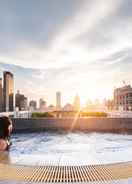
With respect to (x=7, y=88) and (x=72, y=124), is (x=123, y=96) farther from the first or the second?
(x=72, y=124)

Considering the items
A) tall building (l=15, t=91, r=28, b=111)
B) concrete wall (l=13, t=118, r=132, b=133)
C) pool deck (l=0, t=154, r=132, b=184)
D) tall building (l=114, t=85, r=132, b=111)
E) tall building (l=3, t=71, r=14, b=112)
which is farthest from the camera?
tall building (l=114, t=85, r=132, b=111)

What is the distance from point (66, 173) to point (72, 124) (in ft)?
35.6

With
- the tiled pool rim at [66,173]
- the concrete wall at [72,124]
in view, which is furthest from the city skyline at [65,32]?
the tiled pool rim at [66,173]

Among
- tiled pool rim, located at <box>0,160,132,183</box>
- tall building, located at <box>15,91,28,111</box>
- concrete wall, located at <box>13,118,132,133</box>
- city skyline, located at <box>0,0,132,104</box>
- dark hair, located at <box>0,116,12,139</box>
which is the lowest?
concrete wall, located at <box>13,118,132,133</box>

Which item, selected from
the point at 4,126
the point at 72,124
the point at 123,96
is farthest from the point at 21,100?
the point at 123,96

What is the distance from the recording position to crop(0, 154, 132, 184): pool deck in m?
2.59

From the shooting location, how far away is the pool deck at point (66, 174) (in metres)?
2.59

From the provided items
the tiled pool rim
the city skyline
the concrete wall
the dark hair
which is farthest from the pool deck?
the concrete wall

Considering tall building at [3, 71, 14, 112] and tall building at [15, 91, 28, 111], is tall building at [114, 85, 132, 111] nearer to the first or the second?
tall building at [15, 91, 28, 111]

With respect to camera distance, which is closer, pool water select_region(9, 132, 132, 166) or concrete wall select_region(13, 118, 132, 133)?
pool water select_region(9, 132, 132, 166)

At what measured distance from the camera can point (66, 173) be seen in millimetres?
2951

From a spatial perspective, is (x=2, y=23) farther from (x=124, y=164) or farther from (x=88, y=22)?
(x=124, y=164)

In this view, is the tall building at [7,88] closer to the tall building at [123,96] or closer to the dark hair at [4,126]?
the dark hair at [4,126]

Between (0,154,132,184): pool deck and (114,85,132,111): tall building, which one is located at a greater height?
(114,85,132,111): tall building
